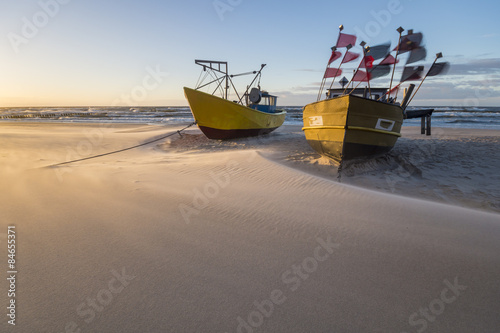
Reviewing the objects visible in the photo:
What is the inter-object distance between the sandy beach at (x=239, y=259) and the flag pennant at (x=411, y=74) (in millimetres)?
4587

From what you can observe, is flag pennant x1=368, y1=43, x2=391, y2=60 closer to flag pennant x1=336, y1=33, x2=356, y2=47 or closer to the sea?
flag pennant x1=336, y1=33, x2=356, y2=47

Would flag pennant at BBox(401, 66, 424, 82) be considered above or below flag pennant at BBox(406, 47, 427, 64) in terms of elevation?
→ below

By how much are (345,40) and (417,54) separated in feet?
6.57

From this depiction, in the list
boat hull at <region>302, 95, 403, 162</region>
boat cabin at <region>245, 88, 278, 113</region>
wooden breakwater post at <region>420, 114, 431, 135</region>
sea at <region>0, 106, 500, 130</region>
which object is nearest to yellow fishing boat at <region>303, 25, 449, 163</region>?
boat hull at <region>302, 95, 403, 162</region>

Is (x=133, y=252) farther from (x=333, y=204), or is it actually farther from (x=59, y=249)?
(x=333, y=204)

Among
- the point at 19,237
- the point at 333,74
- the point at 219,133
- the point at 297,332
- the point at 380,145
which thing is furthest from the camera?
the point at 219,133

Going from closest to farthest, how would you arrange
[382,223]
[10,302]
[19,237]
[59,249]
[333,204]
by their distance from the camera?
[10,302], [59,249], [19,237], [382,223], [333,204]

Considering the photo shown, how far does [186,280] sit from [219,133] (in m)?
11.1

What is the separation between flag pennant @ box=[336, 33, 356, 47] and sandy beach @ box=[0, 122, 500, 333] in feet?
17.5

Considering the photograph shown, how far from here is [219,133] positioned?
12625 mm

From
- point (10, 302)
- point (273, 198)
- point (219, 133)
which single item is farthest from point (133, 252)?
point (219, 133)

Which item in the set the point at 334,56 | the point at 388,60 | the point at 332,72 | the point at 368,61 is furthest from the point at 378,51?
the point at 332,72

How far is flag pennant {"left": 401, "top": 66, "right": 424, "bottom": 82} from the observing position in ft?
24.7

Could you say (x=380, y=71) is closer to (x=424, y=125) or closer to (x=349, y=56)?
(x=349, y=56)
